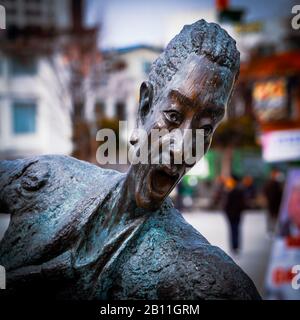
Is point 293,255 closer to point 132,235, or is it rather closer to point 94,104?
point 132,235

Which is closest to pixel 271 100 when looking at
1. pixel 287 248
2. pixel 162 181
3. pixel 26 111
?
pixel 26 111

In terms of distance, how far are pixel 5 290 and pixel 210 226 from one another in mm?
11294

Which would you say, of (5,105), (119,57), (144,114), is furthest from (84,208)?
(5,105)

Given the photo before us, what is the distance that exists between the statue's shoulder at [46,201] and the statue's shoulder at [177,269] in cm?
15

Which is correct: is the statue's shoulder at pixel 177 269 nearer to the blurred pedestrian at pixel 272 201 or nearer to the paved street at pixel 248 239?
the paved street at pixel 248 239

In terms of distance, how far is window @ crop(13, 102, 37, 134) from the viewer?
22156 millimetres

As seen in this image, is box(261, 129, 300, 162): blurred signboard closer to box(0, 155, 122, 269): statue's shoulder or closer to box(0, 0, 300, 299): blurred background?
box(0, 0, 300, 299): blurred background

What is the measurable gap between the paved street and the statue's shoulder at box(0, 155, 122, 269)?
16.1ft

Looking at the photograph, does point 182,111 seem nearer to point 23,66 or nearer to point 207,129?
point 207,129

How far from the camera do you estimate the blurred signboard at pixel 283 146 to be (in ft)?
24.8

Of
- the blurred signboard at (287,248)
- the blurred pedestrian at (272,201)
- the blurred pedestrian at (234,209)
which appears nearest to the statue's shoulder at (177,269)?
the blurred signboard at (287,248)

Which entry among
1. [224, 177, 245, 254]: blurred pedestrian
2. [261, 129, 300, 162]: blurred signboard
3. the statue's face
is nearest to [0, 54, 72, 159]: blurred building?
[224, 177, 245, 254]: blurred pedestrian

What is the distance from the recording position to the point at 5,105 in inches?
878
